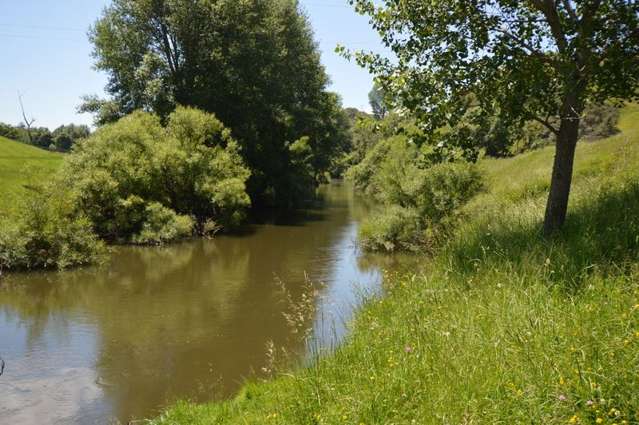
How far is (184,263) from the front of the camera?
21.2 m

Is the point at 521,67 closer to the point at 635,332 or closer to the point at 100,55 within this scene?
the point at 635,332

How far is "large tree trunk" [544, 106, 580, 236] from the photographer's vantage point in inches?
283

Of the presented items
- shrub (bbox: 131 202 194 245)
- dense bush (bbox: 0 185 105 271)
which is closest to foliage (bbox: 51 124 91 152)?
shrub (bbox: 131 202 194 245)

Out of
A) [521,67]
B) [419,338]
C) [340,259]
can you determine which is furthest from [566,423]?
[340,259]

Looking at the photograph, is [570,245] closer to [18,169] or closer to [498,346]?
[498,346]

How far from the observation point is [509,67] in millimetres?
7137

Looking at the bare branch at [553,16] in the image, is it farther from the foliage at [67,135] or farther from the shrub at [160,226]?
the foliage at [67,135]

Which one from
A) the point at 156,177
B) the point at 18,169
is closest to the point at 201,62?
the point at 156,177

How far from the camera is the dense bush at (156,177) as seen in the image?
2458 cm

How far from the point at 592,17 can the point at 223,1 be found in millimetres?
28006

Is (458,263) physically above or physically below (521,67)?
below

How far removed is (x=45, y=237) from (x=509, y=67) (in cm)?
1697

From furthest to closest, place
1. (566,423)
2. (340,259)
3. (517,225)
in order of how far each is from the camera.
Answer: (340,259) → (517,225) → (566,423)

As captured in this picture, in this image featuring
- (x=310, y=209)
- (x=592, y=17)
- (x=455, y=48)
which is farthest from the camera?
(x=310, y=209)
